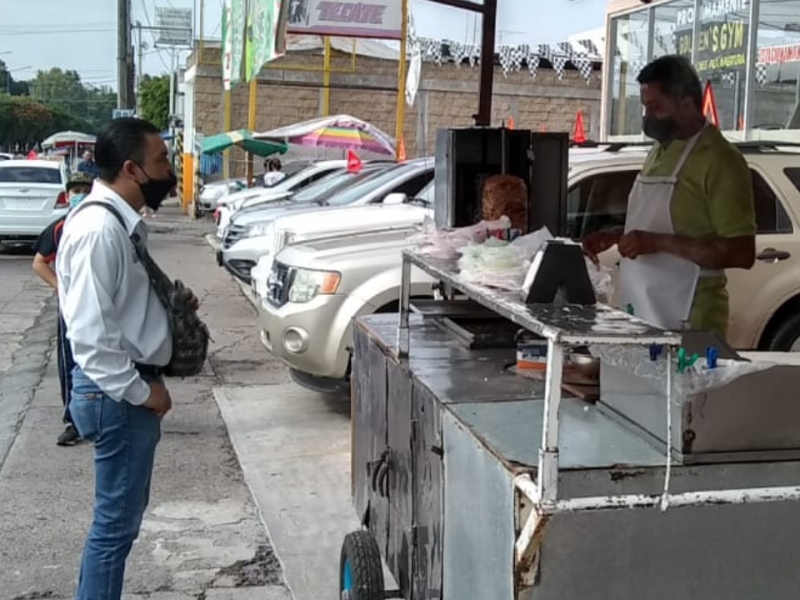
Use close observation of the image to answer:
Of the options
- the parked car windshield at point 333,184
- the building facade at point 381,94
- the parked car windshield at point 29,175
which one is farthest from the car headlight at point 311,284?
the building facade at point 381,94

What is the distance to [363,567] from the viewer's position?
353cm

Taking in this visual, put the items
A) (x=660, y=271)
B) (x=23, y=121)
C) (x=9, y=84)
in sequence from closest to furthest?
1. (x=660, y=271)
2. (x=23, y=121)
3. (x=9, y=84)

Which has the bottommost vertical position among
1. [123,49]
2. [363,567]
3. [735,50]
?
[363,567]

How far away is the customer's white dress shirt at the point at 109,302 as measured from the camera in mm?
3176

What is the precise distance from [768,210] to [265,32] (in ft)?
23.3

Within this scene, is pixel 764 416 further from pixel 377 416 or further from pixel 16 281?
pixel 16 281

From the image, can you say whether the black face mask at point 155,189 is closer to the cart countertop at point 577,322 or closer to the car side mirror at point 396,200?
the cart countertop at point 577,322

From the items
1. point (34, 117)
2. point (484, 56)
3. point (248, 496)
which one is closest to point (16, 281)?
point (248, 496)

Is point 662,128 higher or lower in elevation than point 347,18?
lower

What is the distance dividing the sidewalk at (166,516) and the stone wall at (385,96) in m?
18.2

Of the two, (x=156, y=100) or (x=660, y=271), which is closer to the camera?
(x=660, y=271)

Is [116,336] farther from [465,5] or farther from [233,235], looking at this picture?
[233,235]

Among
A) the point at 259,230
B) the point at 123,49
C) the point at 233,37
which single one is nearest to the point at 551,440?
the point at 259,230

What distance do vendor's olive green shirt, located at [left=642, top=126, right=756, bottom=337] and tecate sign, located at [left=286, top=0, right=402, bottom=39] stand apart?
10475 millimetres
